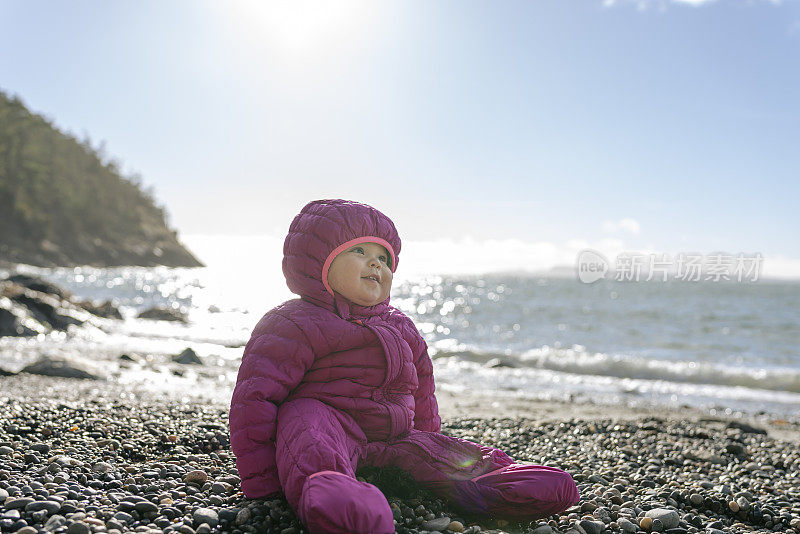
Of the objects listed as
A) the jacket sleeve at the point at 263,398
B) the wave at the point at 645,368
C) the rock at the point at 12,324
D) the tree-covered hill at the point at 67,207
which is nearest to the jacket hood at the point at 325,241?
the jacket sleeve at the point at 263,398

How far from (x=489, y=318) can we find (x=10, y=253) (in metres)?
51.8

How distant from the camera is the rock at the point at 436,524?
3.06m

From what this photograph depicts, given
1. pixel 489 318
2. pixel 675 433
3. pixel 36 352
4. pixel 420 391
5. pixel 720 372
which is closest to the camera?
pixel 420 391

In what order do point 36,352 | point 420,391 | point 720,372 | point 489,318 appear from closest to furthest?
point 420,391
point 36,352
point 720,372
point 489,318

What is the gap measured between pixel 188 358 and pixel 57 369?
13.9 ft

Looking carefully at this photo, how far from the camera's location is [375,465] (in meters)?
3.55

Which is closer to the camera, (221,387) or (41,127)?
(221,387)

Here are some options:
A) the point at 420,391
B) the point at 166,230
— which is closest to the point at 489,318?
the point at 420,391

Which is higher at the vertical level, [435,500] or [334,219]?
[334,219]

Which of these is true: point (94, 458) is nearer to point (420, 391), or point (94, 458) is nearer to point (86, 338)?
point (420, 391)

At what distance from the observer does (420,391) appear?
393 centimetres

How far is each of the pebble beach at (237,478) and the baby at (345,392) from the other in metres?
0.17

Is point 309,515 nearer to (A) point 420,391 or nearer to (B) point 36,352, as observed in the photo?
(A) point 420,391

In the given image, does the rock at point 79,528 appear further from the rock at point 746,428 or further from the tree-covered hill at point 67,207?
the tree-covered hill at point 67,207
